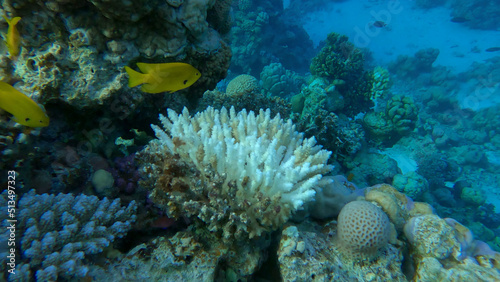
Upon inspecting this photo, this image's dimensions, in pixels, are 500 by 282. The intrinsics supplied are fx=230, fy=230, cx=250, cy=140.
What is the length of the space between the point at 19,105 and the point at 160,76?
43.8 inches

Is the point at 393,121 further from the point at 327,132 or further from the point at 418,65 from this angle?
the point at 418,65

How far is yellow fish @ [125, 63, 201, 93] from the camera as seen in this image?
2.06 metres

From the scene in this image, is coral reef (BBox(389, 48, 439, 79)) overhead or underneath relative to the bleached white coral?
overhead

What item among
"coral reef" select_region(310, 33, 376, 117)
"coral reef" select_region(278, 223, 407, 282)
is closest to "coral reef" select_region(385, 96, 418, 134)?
"coral reef" select_region(310, 33, 376, 117)

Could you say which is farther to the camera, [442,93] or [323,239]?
[442,93]

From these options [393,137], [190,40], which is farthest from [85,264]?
[393,137]

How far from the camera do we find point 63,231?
1.83 m

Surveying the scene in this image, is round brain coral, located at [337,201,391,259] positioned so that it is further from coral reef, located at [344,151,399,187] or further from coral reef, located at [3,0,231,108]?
coral reef, located at [344,151,399,187]

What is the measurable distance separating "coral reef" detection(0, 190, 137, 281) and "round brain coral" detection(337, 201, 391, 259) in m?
2.14

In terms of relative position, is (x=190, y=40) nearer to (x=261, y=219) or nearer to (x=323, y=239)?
(x=261, y=219)

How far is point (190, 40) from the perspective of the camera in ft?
10.3

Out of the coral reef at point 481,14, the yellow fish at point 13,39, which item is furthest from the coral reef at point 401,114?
the coral reef at point 481,14

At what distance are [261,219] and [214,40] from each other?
2.62 meters

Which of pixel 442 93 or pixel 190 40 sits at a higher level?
pixel 190 40
